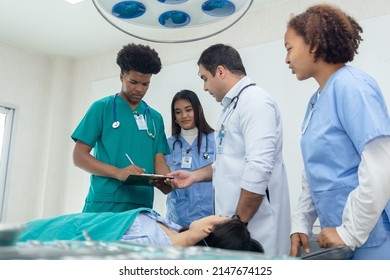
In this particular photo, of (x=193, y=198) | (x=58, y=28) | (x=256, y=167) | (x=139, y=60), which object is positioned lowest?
(x=193, y=198)

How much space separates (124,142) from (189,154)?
53cm

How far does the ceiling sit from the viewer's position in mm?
3035

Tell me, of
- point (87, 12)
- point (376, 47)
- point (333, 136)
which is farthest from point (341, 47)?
point (87, 12)

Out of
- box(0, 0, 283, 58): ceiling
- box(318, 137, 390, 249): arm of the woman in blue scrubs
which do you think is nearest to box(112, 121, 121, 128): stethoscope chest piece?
box(318, 137, 390, 249): arm of the woman in blue scrubs

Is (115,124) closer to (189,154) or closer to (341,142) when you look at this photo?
(189,154)

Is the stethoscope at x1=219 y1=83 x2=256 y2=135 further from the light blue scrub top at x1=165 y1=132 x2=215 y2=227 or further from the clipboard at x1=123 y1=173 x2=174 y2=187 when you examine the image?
the light blue scrub top at x1=165 y1=132 x2=215 y2=227

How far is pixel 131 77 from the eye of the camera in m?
1.98

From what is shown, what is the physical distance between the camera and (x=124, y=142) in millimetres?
1917

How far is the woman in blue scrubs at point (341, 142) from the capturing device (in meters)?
0.89

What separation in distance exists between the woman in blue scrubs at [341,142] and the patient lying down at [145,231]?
19 cm

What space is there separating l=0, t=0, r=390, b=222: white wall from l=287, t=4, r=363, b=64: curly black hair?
4.58 ft

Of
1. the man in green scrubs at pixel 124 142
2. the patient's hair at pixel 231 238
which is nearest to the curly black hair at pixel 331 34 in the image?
the patient's hair at pixel 231 238

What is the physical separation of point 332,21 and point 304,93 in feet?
4.61

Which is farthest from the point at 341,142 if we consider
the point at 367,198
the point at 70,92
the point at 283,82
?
the point at 70,92
